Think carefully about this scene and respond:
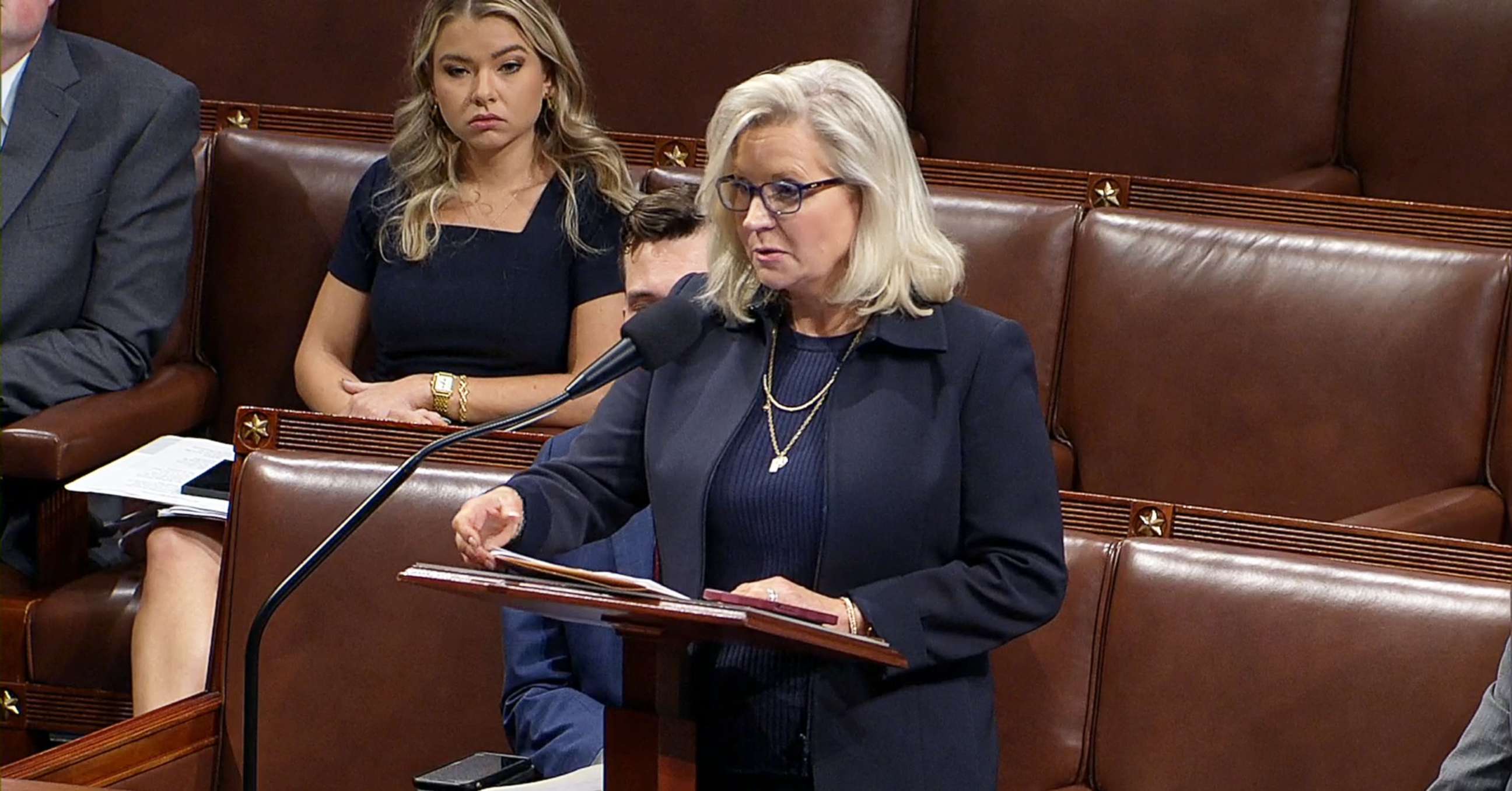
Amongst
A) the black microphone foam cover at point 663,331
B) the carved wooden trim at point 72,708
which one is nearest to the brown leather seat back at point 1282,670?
the black microphone foam cover at point 663,331

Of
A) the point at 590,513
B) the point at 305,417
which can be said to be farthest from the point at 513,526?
the point at 305,417

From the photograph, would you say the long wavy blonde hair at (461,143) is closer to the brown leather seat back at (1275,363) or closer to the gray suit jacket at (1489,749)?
the brown leather seat back at (1275,363)

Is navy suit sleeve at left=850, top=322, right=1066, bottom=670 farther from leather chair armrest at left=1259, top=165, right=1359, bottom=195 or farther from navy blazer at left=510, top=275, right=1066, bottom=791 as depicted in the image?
leather chair armrest at left=1259, top=165, right=1359, bottom=195

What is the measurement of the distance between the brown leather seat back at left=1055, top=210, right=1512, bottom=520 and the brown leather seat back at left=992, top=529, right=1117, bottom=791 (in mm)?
409

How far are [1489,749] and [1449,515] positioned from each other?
588 mm

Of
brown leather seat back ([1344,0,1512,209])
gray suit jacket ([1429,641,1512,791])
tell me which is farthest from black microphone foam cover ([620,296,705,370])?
brown leather seat back ([1344,0,1512,209])

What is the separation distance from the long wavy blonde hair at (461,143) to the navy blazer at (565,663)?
568 mm

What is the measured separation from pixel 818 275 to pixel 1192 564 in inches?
12.4

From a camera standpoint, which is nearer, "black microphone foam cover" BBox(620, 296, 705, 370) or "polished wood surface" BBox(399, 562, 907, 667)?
"polished wood surface" BBox(399, 562, 907, 667)

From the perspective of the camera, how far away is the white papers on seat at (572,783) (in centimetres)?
97

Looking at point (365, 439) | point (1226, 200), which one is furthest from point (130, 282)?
point (1226, 200)

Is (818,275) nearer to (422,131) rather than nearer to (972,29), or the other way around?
(422,131)

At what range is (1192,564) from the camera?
3.91 feet

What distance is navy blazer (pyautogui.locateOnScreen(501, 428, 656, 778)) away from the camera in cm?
114
